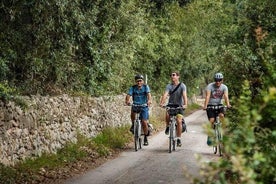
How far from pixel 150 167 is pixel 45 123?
2.70 metres

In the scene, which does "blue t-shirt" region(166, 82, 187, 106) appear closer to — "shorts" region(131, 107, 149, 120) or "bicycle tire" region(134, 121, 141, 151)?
"shorts" region(131, 107, 149, 120)

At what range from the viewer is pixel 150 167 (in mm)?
10820

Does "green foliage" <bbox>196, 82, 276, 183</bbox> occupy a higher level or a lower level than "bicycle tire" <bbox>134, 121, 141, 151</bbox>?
higher

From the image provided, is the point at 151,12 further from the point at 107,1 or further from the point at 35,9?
the point at 35,9

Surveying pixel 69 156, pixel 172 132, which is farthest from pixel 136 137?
pixel 69 156

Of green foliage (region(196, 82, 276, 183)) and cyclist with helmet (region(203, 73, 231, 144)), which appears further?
cyclist with helmet (region(203, 73, 231, 144))

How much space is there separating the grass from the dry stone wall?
0.18 meters

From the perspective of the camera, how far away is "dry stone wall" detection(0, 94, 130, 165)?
9539 mm

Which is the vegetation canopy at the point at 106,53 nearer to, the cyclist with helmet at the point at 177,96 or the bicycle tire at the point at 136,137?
the cyclist with helmet at the point at 177,96

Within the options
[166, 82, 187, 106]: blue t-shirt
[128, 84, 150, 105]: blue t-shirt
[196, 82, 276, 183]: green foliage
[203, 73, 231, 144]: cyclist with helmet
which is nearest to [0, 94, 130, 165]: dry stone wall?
[128, 84, 150, 105]: blue t-shirt

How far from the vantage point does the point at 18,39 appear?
37.7 feet

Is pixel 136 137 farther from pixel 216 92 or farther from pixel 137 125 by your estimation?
pixel 216 92

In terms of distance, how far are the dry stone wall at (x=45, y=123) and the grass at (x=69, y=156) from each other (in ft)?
0.60

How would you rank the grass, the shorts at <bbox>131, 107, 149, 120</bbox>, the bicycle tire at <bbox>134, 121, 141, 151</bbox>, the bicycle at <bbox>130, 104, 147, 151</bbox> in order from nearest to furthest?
the grass
the bicycle tire at <bbox>134, 121, 141, 151</bbox>
the bicycle at <bbox>130, 104, 147, 151</bbox>
the shorts at <bbox>131, 107, 149, 120</bbox>
